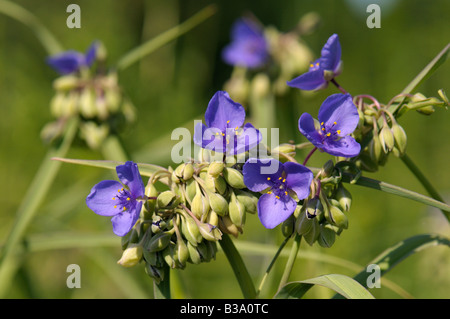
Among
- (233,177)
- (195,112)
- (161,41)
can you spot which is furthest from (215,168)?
(195,112)

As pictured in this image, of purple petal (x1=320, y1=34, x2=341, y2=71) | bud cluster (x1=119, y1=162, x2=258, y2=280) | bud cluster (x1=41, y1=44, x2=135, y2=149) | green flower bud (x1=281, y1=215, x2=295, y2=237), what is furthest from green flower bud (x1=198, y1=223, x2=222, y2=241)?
bud cluster (x1=41, y1=44, x2=135, y2=149)

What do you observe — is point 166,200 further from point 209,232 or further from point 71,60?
point 71,60

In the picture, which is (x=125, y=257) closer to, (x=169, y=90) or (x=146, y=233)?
(x=146, y=233)

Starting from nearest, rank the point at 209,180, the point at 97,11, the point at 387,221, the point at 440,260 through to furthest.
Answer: the point at 209,180 < the point at 440,260 < the point at 387,221 < the point at 97,11

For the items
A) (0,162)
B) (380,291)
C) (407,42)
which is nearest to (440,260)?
(380,291)

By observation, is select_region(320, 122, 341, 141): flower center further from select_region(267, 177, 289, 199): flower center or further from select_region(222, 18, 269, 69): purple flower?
select_region(222, 18, 269, 69): purple flower

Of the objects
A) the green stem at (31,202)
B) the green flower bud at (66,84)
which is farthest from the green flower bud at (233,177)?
the green flower bud at (66,84)
